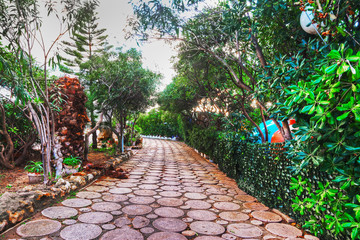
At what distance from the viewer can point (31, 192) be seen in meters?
2.74

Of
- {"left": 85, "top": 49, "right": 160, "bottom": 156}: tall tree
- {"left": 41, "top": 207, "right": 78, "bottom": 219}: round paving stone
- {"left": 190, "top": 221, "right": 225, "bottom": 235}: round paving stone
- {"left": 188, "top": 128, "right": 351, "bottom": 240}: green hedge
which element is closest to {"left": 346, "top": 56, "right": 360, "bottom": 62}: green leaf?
{"left": 188, "top": 128, "right": 351, "bottom": 240}: green hedge

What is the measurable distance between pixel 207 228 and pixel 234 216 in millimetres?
564

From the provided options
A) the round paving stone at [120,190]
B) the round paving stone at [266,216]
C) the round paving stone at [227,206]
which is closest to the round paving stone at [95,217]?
the round paving stone at [120,190]

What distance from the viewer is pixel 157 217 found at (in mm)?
2615

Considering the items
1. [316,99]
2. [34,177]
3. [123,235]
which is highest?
[316,99]

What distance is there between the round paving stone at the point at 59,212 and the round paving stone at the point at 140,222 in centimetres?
79

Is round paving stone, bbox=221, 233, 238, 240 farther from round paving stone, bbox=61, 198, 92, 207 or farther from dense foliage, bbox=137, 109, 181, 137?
dense foliage, bbox=137, 109, 181, 137

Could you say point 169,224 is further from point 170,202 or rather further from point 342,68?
point 342,68

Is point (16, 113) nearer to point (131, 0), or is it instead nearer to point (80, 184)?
point (80, 184)

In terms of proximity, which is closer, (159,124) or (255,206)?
(255,206)

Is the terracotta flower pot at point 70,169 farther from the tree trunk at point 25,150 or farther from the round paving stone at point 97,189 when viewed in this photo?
the tree trunk at point 25,150

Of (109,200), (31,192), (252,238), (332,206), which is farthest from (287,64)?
(31,192)

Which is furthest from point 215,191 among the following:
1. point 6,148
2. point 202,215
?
point 6,148

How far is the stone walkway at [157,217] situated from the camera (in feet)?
7.07
